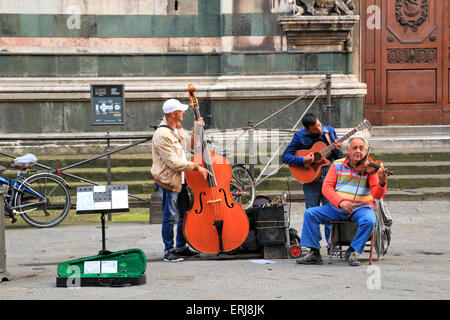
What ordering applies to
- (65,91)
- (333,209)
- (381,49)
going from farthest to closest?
(381,49), (65,91), (333,209)

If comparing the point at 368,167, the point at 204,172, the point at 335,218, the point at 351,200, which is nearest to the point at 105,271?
the point at 204,172

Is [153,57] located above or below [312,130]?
above

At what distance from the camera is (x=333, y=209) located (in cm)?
917

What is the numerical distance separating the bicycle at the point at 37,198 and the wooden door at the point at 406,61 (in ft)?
21.6

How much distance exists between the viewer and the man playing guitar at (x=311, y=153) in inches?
384

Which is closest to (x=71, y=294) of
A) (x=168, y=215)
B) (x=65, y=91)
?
(x=168, y=215)

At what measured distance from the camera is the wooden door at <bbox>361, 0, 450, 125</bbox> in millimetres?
16188

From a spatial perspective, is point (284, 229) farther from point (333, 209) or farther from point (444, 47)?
point (444, 47)

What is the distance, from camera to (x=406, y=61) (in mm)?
16297

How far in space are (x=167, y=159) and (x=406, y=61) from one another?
8098 millimetres

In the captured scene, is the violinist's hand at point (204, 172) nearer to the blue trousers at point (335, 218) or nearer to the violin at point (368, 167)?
the blue trousers at point (335, 218)

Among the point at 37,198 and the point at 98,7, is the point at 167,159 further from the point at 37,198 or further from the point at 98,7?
the point at 98,7

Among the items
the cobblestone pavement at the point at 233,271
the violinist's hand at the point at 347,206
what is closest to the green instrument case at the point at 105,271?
the cobblestone pavement at the point at 233,271

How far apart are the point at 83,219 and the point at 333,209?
470 centimetres
